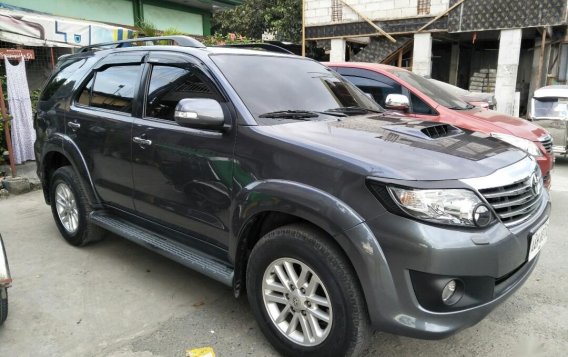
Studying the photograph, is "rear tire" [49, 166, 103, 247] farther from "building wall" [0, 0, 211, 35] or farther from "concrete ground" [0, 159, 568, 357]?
"building wall" [0, 0, 211, 35]

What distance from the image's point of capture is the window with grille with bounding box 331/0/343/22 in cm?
1548

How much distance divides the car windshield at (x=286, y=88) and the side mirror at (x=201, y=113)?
212 mm

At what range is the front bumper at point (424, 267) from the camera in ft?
6.93

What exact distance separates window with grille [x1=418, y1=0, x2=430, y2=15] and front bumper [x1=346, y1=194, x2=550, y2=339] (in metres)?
13.1

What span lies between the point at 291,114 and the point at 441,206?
125cm

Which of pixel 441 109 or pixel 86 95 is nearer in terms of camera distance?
pixel 86 95

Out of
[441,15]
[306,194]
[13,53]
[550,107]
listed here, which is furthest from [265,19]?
[306,194]

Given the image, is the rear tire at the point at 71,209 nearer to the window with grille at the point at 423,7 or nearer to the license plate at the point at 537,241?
the license plate at the point at 537,241

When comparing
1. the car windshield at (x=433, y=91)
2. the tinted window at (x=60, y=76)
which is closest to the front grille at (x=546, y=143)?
the car windshield at (x=433, y=91)

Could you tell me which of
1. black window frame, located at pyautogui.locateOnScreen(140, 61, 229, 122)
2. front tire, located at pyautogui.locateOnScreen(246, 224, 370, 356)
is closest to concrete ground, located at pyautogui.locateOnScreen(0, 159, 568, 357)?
front tire, located at pyautogui.locateOnScreen(246, 224, 370, 356)

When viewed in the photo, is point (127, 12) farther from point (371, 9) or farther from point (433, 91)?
point (433, 91)

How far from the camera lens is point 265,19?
26.4 m

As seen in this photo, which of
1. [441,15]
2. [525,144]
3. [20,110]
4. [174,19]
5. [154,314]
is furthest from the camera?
[441,15]

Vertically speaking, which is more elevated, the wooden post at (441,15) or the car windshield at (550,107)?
the wooden post at (441,15)
